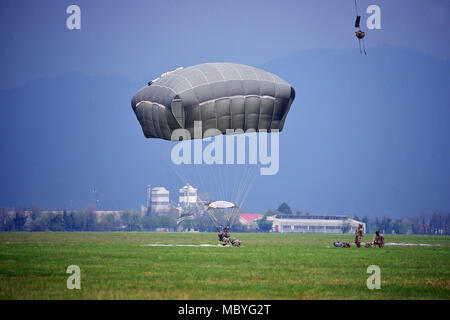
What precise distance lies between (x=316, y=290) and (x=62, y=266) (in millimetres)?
10540

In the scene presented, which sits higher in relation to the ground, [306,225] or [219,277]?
[219,277]

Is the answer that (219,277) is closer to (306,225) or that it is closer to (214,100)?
(214,100)

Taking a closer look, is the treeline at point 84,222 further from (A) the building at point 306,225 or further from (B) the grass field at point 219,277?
(B) the grass field at point 219,277

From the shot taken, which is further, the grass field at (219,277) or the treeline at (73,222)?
the treeline at (73,222)

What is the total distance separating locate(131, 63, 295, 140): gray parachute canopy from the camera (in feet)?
107

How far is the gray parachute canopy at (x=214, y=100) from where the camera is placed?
32.8 meters

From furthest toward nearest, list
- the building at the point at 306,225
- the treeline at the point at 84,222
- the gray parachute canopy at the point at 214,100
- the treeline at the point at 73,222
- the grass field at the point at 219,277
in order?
the building at the point at 306,225 → the treeline at the point at 84,222 → the treeline at the point at 73,222 → the gray parachute canopy at the point at 214,100 → the grass field at the point at 219,277

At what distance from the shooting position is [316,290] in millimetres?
18578

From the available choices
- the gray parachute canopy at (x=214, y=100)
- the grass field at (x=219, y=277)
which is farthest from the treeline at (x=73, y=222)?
the grass field at (x=219, y=277)

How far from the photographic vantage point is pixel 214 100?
33.2 metres

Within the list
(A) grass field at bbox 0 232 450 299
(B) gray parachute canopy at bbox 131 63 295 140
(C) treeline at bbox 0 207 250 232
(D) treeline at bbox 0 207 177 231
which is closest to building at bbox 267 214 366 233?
(C) treeline at bbox 0 207 250 232

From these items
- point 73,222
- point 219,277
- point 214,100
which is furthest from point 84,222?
point 219,277
